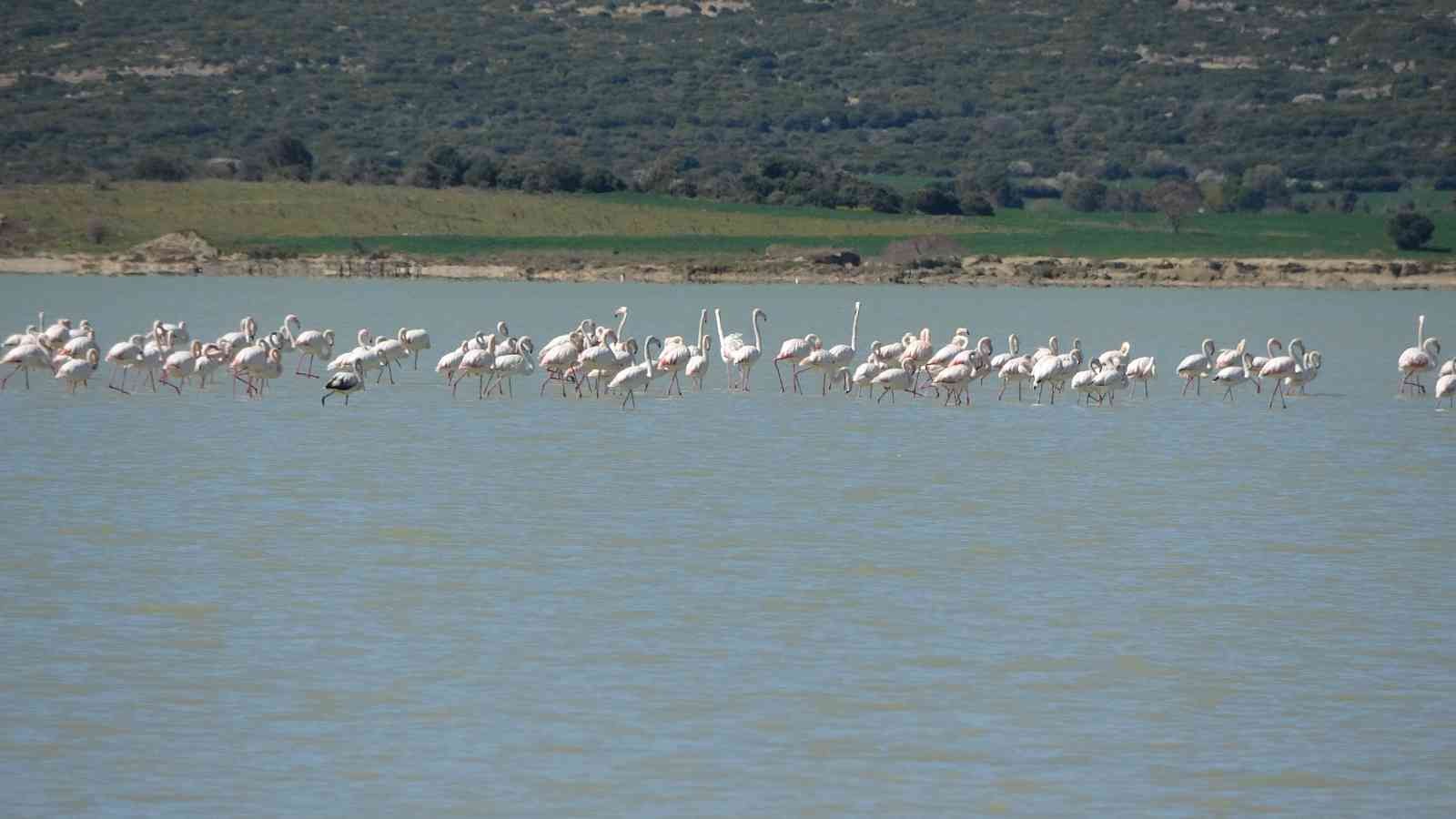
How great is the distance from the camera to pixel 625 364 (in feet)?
87.6

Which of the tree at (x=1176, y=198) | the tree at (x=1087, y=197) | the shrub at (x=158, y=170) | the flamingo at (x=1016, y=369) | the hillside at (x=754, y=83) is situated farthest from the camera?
the hillside at (x=754, y=83)

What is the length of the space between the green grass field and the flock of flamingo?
35.3 meters

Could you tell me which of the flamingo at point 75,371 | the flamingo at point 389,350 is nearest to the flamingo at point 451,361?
the flamingo at point 389,350

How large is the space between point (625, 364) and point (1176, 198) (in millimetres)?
62038

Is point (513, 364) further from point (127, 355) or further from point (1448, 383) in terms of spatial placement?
point (1448, 383)

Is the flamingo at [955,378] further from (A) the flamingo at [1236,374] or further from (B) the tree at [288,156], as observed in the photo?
(B) the tree at [288,156]

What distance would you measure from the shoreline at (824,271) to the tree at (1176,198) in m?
17.7

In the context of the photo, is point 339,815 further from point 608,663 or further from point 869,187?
point 869,187

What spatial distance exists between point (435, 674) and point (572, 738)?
137 cm

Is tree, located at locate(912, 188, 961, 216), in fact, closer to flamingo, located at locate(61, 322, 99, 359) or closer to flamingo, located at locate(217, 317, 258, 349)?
flamingo, located at locate(217, 317, 258, 349)

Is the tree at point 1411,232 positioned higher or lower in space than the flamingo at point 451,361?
higher

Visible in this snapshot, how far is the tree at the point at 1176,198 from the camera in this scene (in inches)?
3275

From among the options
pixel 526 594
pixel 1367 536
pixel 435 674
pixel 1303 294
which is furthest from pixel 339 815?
pixel 1303 294

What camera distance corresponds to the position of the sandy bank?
61.7 meters
